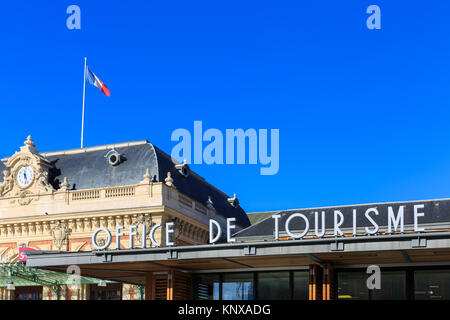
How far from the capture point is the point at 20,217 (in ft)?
196

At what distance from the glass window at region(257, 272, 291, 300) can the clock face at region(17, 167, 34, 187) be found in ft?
124

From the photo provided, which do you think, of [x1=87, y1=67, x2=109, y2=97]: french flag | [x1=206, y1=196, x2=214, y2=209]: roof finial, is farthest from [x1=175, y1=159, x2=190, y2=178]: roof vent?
[x1=87, y1=67, x2=109, y2=97]: french flag

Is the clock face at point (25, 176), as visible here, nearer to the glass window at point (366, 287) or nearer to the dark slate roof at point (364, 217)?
the dark slate roof at point (364, 217)

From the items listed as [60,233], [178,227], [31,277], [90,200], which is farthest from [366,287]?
[60,233]

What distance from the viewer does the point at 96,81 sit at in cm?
6956

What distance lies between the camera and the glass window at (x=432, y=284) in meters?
26.6

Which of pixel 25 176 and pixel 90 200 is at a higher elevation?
pixel 25 176

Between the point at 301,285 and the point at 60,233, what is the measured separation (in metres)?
33.7

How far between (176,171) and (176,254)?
37513 millimetres

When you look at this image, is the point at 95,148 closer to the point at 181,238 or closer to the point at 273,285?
the point at 181,238

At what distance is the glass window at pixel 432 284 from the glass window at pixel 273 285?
563cm
